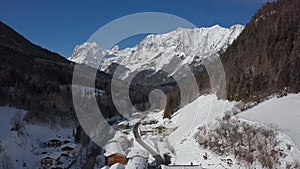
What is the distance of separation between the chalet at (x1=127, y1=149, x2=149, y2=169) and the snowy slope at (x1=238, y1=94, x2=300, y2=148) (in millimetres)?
7252

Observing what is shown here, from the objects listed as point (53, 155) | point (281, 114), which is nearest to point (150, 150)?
point (53, 155)

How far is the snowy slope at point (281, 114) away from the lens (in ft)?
54.9

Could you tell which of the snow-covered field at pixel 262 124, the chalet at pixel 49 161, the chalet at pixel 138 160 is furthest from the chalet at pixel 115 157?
the chalet at pixel 49 161

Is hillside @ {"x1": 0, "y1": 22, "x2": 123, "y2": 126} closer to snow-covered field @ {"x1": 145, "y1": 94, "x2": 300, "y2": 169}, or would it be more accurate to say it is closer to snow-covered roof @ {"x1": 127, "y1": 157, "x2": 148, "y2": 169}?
snow-covered roof @ {"x1": 127, "y1": 157, "x2": 148, "y2": 169}

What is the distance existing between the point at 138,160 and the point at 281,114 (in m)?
9.77

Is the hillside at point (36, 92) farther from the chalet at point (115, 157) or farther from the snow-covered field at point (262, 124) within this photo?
the snow-covered field at point (262, 124)

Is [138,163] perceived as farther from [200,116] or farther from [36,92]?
[36,92]

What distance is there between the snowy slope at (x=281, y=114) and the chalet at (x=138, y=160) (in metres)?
7.25

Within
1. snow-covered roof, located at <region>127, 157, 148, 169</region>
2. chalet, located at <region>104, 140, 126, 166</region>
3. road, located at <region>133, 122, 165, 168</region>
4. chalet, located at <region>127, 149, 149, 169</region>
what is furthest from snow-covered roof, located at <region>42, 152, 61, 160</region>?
snow-covered roof, located at <region>127, 157, 148, 169</region>

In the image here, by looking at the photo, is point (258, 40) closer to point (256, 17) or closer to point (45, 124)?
point (256, 17)

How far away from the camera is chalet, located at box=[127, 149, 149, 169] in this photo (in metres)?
21.0

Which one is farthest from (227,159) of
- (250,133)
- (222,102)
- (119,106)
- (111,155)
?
(119,106)

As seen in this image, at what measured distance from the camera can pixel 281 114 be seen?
64.7 feet

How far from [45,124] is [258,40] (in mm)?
27681
